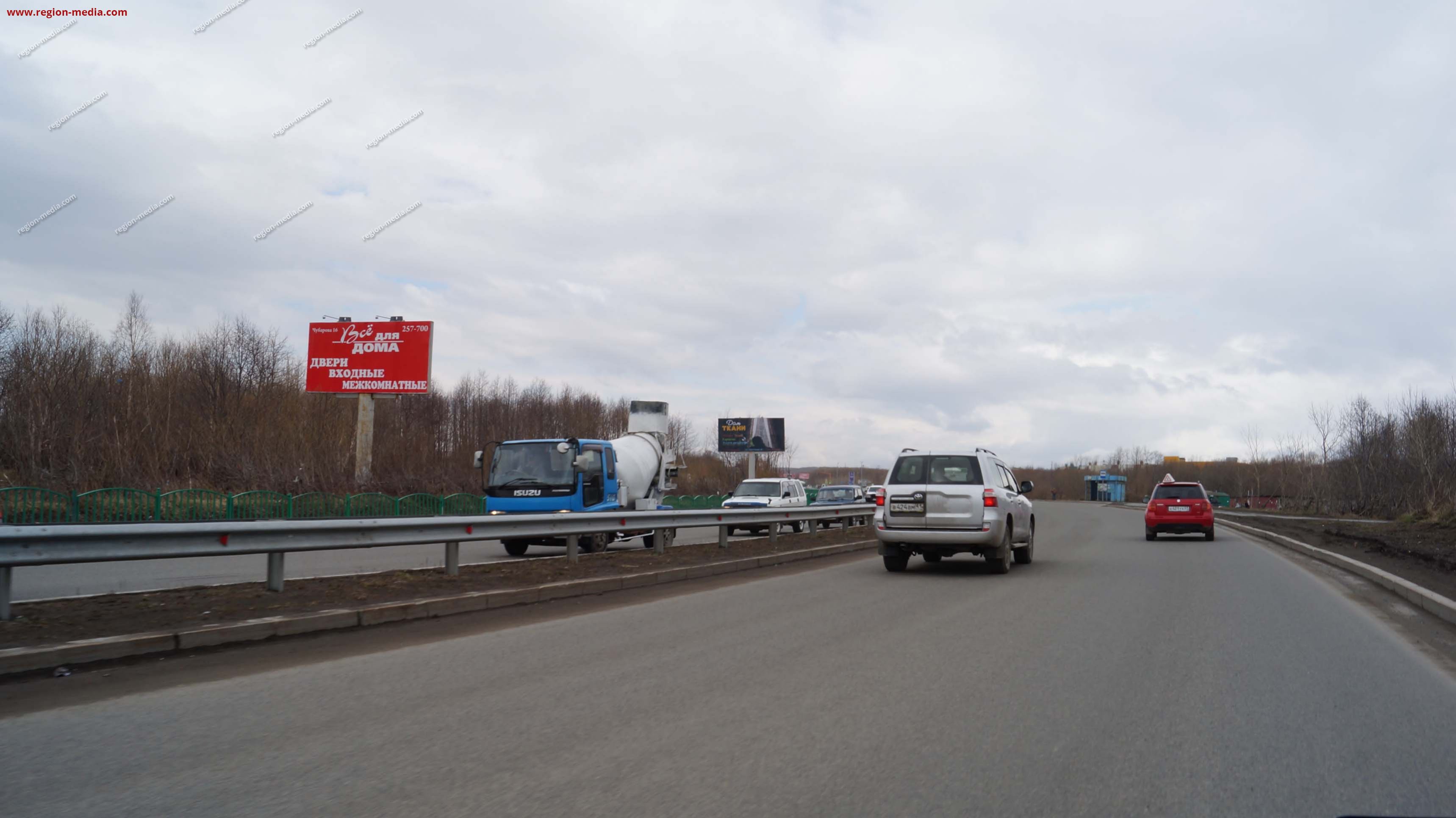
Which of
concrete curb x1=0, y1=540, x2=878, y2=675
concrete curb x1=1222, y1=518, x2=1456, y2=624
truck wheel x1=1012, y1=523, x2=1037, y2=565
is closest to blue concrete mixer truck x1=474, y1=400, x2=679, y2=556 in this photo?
concrete curb x1=0, y1=540, x2=878, y2=675

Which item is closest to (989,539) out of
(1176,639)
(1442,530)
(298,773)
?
(1176,639)

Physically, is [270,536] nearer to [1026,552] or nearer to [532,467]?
[532,467]

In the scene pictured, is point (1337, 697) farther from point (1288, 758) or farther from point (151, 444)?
point (151, 444)

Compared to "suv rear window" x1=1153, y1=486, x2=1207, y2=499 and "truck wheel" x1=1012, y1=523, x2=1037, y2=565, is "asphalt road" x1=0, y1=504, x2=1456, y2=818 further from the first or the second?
"suv rear window" x1=1153, y1=486, x2=1207, y2=499

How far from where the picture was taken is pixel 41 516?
23.5m

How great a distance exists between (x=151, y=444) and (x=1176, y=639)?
4666cm

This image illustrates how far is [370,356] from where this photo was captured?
3981 centimetres

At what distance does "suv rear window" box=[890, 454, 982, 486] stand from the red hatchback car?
1373 cm

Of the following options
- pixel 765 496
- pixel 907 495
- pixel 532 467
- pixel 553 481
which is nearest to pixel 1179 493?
pixel 765 496

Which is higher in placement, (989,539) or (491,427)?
(491,427)

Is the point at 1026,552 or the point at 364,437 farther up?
the point at 364,437

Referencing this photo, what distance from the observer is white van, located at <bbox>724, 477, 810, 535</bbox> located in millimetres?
30453

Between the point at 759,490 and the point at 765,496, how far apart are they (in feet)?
1.39

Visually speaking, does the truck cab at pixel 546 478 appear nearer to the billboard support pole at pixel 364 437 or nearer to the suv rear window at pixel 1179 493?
the suv rear window at pixel 1179 493
